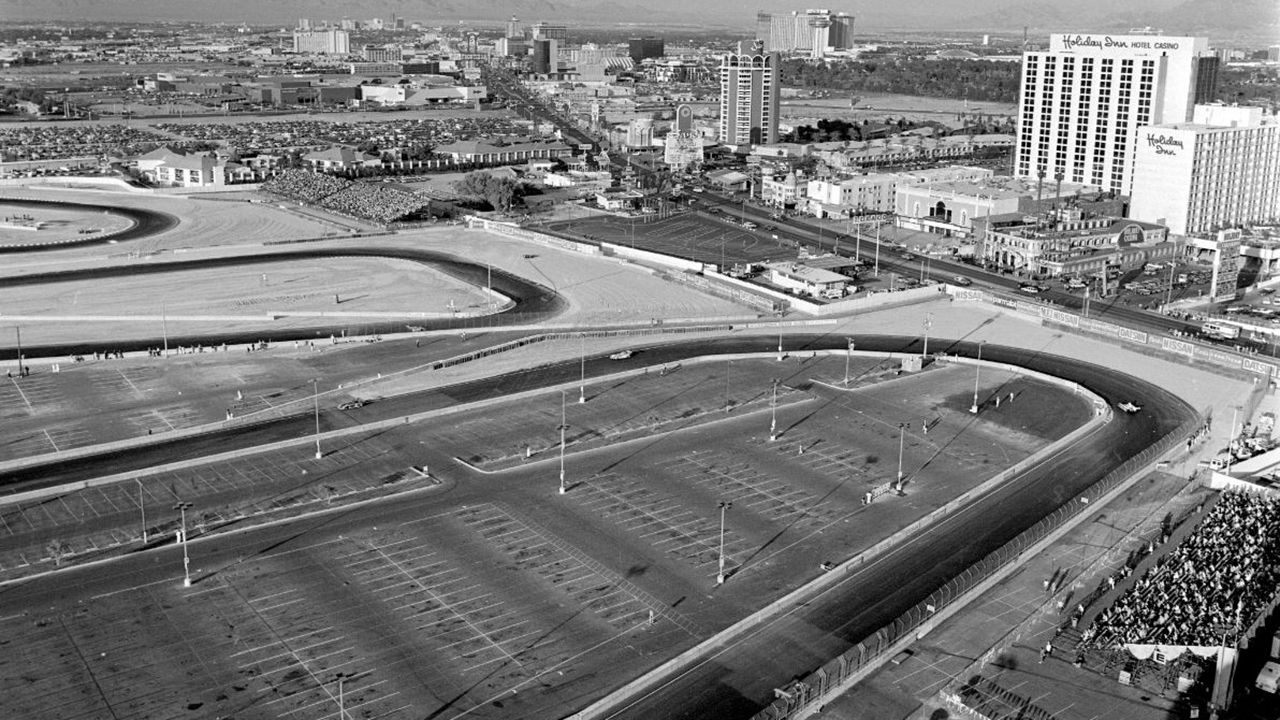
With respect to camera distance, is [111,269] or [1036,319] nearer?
[1036,319]

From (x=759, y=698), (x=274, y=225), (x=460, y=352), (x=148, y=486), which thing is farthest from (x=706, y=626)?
(x=274, y=225)

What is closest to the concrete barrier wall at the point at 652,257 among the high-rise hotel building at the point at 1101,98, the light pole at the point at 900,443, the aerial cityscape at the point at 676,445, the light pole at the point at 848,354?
the aerial cityscape at the point at 676,445

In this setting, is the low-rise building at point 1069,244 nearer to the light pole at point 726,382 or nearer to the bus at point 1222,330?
the bus at point 1222,330

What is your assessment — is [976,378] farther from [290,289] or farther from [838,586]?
[290,289]

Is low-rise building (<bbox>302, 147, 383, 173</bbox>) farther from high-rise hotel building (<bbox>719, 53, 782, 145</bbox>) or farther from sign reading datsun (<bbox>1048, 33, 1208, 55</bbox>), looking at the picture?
sign reading datsun (<bbox>1048, 33, 1208, 55</bbox>)

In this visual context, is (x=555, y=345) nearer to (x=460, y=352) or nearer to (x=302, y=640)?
(x=460, y=352)

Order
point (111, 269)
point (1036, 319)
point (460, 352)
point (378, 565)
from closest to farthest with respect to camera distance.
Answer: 1. point (378, 565)
2. point (460, 352)
3. point (1036, 319)
4. point (111, 269)

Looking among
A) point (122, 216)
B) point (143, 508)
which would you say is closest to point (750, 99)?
point (122, 216)
